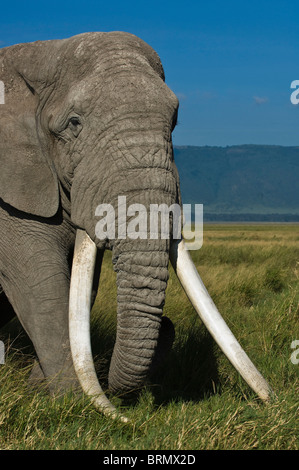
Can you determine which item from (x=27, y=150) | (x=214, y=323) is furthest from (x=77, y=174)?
(x=214, y=323)

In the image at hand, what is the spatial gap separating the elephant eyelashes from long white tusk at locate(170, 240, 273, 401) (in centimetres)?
91

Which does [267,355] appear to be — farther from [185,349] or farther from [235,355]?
[235,355]

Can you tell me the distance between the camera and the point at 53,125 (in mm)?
4277

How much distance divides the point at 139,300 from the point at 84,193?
2.49 feet

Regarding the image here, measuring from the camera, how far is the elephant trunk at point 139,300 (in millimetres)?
3785

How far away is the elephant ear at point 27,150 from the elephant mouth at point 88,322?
0.41 meters

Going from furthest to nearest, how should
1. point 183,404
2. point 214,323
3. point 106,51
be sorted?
point 106,51
point 183,404
point 214,323

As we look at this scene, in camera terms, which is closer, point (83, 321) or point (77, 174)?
point (83, 321)

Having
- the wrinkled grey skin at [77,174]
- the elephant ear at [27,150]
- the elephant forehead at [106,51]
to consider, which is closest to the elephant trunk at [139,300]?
the wrinkled grey skin at [77,174]

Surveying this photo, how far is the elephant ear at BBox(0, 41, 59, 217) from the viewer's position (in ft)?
14.4

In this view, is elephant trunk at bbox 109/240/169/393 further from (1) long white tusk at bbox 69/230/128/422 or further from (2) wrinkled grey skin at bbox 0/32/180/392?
(1) long white tusk at bbox 69/230/128/422

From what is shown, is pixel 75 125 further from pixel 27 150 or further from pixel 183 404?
pixel 183 404

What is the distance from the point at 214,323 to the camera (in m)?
4.04

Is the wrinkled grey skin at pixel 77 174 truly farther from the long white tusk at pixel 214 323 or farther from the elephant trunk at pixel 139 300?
the long white tusk at pixel 214 323
